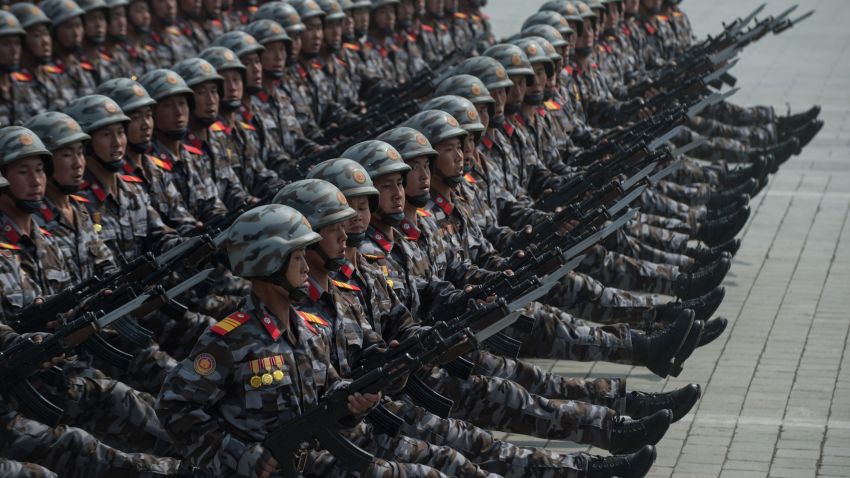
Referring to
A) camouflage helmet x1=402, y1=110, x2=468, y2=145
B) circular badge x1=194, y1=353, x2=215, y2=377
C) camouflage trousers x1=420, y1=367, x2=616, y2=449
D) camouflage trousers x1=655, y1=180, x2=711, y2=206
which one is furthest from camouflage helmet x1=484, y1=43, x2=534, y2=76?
circular badge x1=194, y1=353, x2=215, y2=377

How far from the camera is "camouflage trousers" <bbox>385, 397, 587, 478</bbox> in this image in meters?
8.73

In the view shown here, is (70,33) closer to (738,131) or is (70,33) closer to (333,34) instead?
(333,34)

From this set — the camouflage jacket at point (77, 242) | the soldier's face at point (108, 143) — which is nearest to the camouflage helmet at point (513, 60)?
the soldier's face at point (108, 143)

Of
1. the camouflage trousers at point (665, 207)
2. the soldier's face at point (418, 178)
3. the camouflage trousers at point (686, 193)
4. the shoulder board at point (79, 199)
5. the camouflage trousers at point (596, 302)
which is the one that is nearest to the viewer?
the soldier's face at point (418, 178)

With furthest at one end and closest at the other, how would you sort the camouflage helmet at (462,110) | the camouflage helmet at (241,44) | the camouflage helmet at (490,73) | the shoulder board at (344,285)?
the camouflage helmet at (241,44) → the camouflage helmet at (490,73) → the camouflage helmet at (462,110) → the shoulder board at (344,285)

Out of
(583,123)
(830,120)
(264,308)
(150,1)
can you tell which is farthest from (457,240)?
(830,120)

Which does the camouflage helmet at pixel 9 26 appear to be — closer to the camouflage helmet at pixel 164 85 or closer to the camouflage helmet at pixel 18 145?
the camouflage helmet at pixel 164 85

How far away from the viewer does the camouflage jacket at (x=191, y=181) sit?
1255 centimetres

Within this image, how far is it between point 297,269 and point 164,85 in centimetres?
521

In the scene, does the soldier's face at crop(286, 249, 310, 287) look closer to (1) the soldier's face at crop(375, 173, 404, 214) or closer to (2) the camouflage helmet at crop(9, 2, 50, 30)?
(1) the soldier's face at crop(375, 173, 404, 214)

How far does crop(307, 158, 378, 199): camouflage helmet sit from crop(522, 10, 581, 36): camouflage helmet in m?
7.56

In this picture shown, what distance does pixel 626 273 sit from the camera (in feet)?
41.3

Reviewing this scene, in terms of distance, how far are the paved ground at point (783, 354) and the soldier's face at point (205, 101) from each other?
11.3ft

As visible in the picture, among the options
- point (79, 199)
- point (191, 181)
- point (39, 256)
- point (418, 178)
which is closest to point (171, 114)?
point (191, 181)
